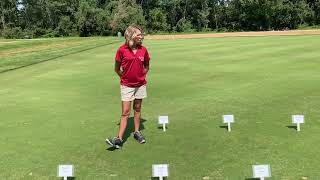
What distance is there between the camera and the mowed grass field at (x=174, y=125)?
607cm

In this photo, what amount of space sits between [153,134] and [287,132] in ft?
6.98

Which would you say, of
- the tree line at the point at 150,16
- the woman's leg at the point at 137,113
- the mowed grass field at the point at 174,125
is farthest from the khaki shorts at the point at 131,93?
the tree line at the point at 150,16

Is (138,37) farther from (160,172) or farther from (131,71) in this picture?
(160,172)

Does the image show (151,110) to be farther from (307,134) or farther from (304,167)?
(304,167)

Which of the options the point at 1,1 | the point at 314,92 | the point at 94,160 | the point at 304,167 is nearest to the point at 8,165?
the point at 94,160

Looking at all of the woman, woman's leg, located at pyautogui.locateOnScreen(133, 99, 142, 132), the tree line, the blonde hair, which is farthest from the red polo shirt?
the tree line

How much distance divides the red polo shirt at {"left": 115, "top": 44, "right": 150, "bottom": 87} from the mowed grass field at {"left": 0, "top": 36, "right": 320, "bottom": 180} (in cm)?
96

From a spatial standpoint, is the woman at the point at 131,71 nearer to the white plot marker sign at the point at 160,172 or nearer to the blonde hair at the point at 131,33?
the blonde hair at the point at 131,33

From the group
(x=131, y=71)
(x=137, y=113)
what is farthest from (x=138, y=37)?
(x=137, y=113)

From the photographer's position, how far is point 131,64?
23.3 ft

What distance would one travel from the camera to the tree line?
3140 inches

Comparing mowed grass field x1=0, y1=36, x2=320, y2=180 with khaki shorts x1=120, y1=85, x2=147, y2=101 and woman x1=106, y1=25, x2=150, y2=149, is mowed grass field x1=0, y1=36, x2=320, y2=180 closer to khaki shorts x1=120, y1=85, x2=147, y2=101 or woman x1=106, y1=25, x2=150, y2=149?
woman x1=106, y1=25, x2=150, y2=149

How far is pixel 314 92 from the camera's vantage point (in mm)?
10797

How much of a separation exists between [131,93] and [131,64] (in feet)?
1.52
